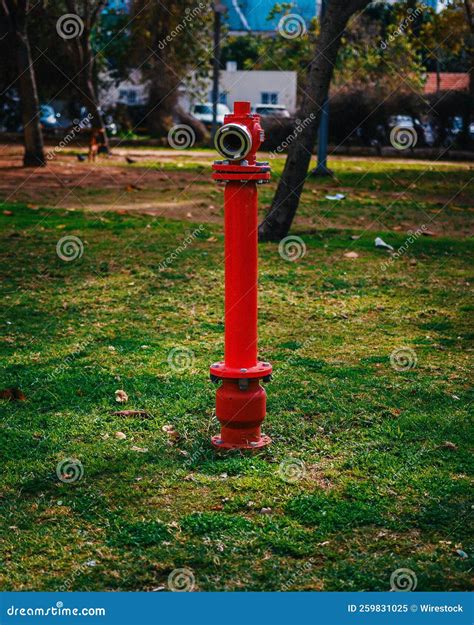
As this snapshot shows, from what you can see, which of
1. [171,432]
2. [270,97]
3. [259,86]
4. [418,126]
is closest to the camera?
[171,432]

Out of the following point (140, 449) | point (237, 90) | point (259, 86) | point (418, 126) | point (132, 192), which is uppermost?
point (259, 86)

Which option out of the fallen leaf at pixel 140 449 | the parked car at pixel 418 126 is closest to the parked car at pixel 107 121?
the parked car at pixel 418 126

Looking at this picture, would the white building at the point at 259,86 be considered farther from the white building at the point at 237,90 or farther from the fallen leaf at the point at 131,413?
the fallen leaf at the point at 131,413

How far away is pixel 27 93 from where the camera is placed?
20.6m

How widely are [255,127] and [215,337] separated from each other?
276 centimetres

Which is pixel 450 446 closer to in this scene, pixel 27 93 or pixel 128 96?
pixel 27 93

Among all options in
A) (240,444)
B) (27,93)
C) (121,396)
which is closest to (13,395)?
(121,396)

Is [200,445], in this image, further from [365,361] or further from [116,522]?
[365,361]

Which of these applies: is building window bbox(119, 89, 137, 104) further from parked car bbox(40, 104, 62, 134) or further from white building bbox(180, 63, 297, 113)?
parked car bbox(40, 104, 62, 134)

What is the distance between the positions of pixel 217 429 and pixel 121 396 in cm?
79

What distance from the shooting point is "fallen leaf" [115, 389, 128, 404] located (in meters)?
5.62

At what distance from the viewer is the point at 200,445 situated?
492 cm

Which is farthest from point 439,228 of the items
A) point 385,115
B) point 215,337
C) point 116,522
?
point 385,115

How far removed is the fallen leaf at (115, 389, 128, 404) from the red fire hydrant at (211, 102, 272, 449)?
948 millimetres
